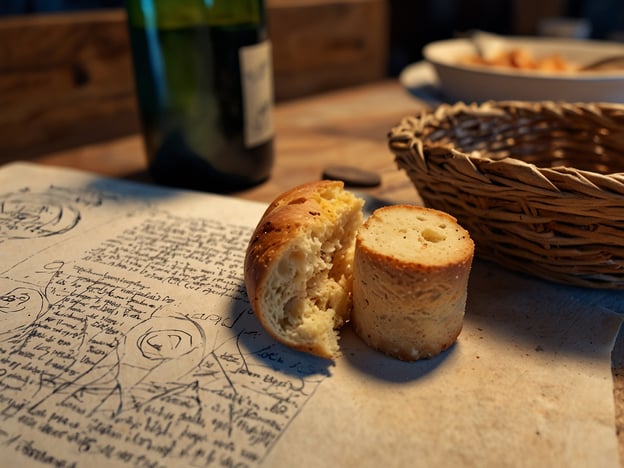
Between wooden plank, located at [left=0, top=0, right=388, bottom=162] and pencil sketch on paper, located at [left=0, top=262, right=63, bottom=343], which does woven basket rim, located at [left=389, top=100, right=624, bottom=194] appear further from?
wooden plank, located at [left=0, top=0, right=388, bottom=162]

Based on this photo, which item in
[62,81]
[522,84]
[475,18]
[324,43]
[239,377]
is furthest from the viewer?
[475,18]

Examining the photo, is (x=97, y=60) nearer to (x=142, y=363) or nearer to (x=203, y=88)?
(x=203, y=88)

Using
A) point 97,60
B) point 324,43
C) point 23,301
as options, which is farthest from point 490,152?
point 324,43

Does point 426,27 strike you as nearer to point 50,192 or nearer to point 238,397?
point 50,192

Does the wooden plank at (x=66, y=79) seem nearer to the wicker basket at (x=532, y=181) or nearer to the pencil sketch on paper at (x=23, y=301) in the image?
the pencil sketch on paper at (x=23, y=301)

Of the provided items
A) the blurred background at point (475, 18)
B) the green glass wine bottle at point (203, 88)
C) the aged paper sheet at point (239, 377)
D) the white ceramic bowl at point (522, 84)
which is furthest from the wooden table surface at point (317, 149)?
the blurred background at point (475, 18)

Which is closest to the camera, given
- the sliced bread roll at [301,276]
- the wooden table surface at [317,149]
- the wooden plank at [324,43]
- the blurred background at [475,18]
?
the sliced bread roll at [301,276]
